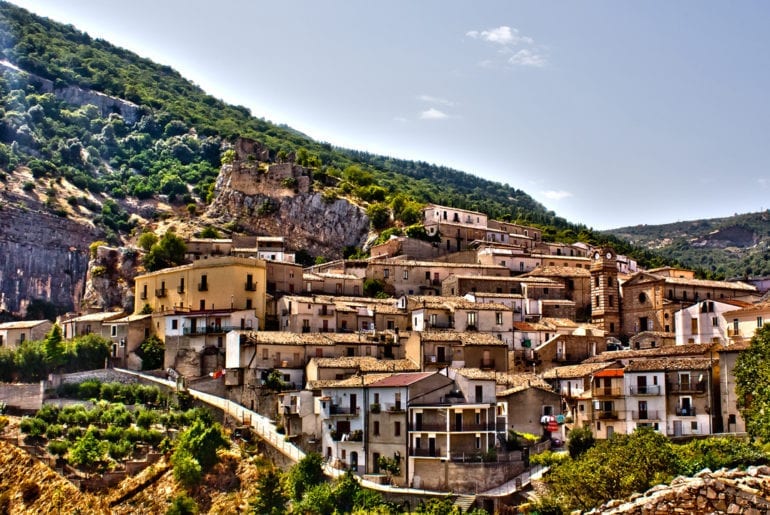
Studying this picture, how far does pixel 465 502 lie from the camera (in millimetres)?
44875

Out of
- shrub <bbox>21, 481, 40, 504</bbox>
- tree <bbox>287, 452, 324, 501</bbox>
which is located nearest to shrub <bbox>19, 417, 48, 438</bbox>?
shrub <bbox>21, 481, 40, 504</bbox>

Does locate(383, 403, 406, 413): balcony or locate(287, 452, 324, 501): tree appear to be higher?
locate(383, 403, 406, 413): balcony

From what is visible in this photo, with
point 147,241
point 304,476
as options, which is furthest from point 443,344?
point 147,241

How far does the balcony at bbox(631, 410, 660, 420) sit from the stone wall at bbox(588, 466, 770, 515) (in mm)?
33566

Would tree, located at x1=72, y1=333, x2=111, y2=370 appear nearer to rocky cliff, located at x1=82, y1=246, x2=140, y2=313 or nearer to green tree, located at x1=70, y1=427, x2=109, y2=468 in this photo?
green tree, located at x1=70, y1=427, x2=109, y2=468

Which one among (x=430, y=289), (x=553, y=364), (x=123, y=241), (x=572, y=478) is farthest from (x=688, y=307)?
(x=123, y=241)

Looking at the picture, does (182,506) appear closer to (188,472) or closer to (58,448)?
(188,472)

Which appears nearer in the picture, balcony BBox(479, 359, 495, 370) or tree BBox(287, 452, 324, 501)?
tree BBox(287, 452, 324, 501)

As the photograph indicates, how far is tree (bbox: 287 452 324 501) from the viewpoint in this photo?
46281 mm

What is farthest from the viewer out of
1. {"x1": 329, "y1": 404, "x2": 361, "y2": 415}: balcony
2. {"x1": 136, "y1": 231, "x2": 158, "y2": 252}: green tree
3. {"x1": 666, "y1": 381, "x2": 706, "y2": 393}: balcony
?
{"x1": 136, "y1": 231, "x2": 158, "y2": 252}: green tree

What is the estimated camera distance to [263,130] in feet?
547

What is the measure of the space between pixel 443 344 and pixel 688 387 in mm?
13740

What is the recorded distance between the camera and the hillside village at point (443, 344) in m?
49.7

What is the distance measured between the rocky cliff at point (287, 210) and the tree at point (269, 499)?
53405 millimetres
